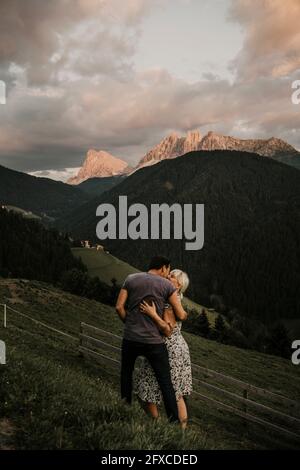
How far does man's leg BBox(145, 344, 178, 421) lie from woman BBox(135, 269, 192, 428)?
0.34m

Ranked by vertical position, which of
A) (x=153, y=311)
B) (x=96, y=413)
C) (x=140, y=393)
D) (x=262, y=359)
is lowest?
(x=262, y=359)

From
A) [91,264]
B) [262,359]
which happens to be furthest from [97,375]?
[91,264]

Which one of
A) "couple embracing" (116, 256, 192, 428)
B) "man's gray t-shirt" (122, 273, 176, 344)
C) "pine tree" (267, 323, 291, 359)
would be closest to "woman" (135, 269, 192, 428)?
"couple embracing" (116, 256, 192, 428)

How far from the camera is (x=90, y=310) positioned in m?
43.8

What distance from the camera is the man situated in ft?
24.2

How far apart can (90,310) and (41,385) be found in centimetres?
3780

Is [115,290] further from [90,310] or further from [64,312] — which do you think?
[64,312]

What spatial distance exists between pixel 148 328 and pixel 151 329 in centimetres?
6

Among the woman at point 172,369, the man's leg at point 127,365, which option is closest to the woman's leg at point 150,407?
the woman at point 172,369

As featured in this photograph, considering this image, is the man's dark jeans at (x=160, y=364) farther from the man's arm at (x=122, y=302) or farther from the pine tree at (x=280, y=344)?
Result: the pine tree at (x=280, y=344)

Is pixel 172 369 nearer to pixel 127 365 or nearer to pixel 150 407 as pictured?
pixel 150 407

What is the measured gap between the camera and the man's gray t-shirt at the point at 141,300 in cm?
744

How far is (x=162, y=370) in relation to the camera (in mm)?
7375

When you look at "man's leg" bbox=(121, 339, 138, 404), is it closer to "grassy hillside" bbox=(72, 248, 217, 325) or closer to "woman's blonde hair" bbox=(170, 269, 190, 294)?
"woman's blonde hair" bbox=(170, 269, 190, 294)
